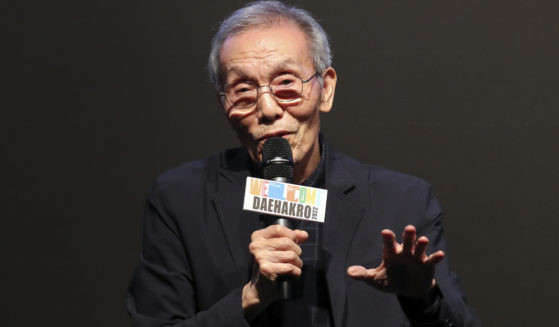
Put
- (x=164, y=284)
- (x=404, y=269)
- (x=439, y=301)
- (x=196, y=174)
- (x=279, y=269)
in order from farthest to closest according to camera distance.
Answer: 1. (x=196, y=174)
2. (x=164, y=284)
3. (x=439, y=301)
4. (x=404, y=269)
5. (x=279, y=269)

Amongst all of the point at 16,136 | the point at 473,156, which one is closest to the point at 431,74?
the point at 473,156

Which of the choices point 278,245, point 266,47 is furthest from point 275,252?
point 266,47

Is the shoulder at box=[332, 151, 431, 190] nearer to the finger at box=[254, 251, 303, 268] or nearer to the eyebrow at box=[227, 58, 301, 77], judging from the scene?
the eyebrow at box=[227, 58, 301, 77]

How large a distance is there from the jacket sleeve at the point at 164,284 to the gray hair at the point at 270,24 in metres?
0.44

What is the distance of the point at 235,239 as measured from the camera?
2.15 m

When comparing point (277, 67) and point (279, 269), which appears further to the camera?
point (277, 67)

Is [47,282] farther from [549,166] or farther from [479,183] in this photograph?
[549,166]

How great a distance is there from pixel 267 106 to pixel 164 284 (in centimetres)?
56

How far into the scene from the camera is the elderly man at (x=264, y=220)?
2.08m

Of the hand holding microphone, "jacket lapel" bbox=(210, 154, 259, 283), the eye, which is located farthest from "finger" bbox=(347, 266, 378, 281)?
the eye

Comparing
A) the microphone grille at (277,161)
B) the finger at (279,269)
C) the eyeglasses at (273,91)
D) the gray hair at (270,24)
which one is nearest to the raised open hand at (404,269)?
the finger at (279,269)

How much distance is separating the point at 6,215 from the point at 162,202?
3.22ft

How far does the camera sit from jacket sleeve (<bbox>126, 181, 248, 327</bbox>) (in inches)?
79.4

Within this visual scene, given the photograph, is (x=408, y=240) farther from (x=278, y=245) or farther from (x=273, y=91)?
(x=273, y=91)
